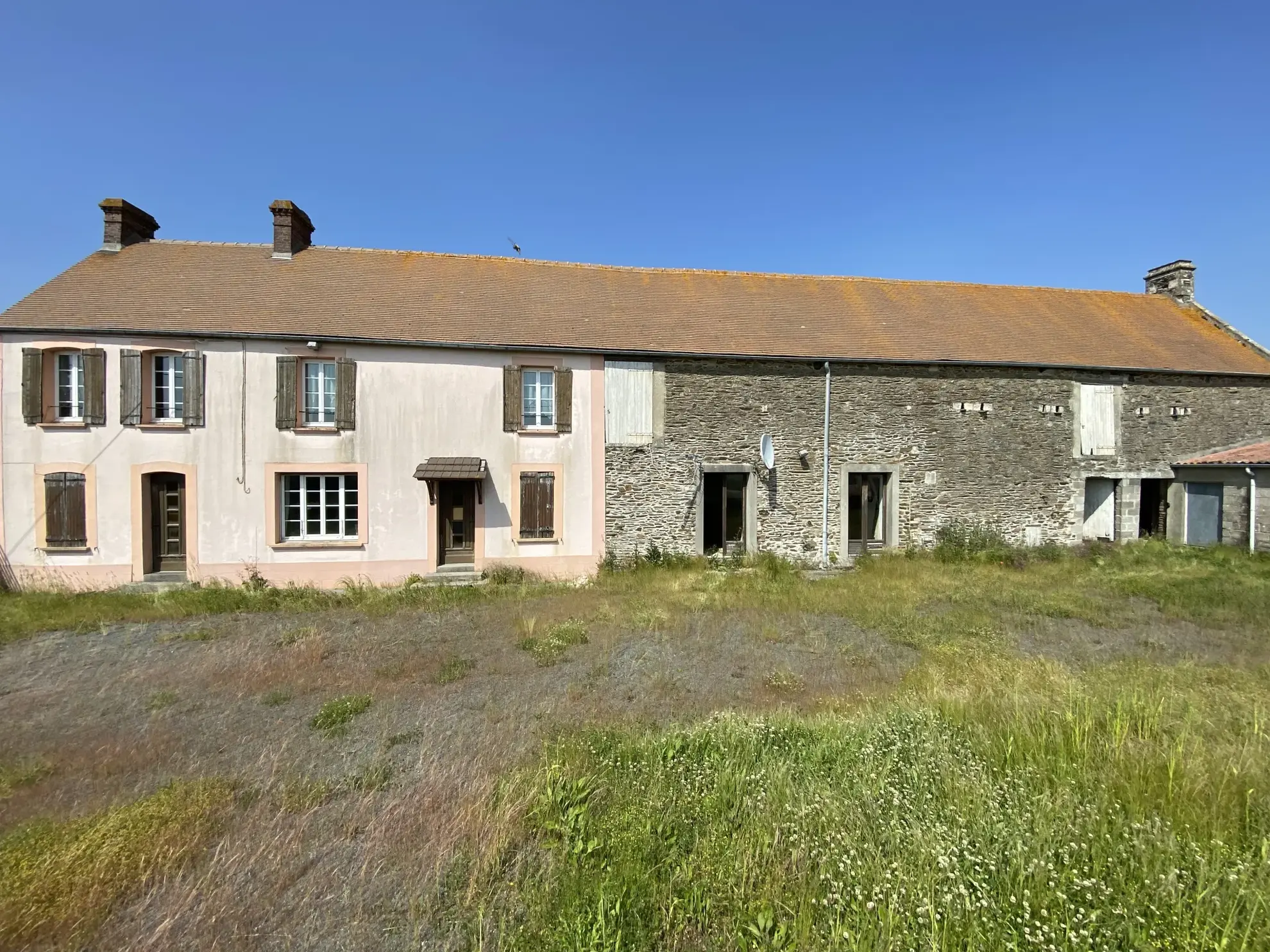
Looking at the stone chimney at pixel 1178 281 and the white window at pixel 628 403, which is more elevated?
the stone chimney at pixel 1178 281

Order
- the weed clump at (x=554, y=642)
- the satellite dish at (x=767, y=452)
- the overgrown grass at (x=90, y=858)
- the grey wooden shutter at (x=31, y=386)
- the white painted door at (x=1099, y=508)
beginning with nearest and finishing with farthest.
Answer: the overgrown grass at (x=90, y=858) → the weed clump at (x=554, y=642) → the grey wooden shutter at (x=31, y=386) → the satellite dish at (x=767, y=452) → the white painted door at (x=1099, y=508)

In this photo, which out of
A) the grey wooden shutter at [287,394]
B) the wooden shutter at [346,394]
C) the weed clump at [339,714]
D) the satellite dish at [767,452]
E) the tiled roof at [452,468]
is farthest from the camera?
the satellite dish at [767,452]

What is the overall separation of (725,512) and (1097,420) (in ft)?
30.9

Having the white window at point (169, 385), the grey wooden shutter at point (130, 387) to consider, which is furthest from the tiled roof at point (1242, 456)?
the grey wooden shutter at point (130, 387)

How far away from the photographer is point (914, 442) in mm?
12367

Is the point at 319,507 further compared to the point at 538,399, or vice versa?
the point at 538,399

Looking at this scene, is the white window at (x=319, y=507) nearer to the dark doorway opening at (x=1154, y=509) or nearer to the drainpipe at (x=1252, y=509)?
the dark doorway opening at (x=1154, y=509)

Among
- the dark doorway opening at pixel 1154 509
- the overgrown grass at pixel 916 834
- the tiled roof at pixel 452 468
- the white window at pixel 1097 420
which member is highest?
the white window at pixel 1097 420

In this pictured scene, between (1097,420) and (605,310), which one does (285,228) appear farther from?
(1097,420)

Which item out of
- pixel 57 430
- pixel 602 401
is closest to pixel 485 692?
pixel 602 401

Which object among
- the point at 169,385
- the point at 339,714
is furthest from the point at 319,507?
the point at 339,714

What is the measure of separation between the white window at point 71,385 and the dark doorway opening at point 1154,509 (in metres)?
23.2

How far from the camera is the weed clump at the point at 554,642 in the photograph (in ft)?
21.0

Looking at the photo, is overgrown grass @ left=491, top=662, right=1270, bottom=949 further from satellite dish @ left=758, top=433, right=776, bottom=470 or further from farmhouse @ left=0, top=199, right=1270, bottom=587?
farmhouse @ left=0, top=199, right=1270, bottom=587
